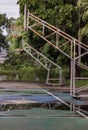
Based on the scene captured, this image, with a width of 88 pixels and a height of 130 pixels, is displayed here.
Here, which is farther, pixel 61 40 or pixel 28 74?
pixel 28 74

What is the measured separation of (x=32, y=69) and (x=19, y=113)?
48.0 feet

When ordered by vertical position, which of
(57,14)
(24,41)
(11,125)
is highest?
(57,14)

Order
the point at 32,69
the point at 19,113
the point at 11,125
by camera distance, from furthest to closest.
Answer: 1. the point at 32,69
2. the point at 19,113
3. the point at 11,125

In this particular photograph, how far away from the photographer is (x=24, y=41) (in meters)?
25.3

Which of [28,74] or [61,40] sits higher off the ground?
[61,40]

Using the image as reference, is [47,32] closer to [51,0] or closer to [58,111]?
[51,0]

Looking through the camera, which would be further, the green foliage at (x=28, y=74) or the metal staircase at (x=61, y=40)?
the green foliage at (x=28, y=74)

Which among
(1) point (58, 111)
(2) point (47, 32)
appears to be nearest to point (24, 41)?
(2) point (47, 32)

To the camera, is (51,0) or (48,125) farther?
(51,0)

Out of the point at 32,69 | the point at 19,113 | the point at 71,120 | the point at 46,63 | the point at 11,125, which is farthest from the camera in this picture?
the point at 32,69

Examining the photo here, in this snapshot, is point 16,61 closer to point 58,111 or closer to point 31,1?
point 31,1

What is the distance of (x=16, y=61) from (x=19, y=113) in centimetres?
2172

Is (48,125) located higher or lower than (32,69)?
lower

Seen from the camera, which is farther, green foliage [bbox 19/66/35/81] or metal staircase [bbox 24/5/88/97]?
green foliage [bbox 19/66/35/81]
